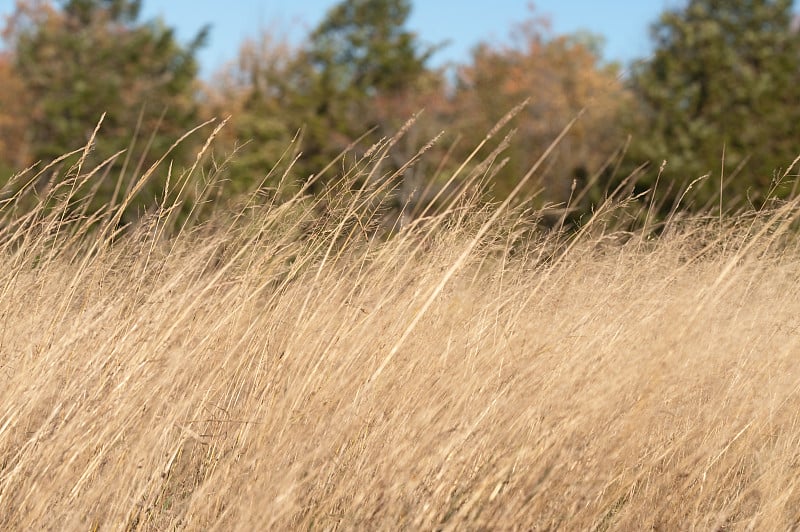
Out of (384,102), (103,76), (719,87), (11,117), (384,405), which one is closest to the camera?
(384,405)

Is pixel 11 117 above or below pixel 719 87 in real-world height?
above

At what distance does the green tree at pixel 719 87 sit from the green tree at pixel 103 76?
9946 mm

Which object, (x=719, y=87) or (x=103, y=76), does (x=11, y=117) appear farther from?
(x=719, y=87)

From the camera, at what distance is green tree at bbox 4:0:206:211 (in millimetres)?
18719

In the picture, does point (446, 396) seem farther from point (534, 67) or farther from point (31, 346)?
point (534, 67)

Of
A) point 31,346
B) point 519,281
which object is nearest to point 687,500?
point 519,281

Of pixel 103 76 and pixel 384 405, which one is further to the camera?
pixel 103 76

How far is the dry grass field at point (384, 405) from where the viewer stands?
179 centimetres

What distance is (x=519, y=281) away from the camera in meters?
2.71

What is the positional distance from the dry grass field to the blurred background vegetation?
9997 millimetres

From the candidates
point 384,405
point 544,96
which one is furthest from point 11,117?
point 384,405

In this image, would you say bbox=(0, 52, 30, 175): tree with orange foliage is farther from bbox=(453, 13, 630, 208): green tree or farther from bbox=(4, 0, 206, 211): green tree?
bbox=(453, 13, 630, 208): green tree

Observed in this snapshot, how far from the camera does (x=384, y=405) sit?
2.03m

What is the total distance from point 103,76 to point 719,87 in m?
13.2
